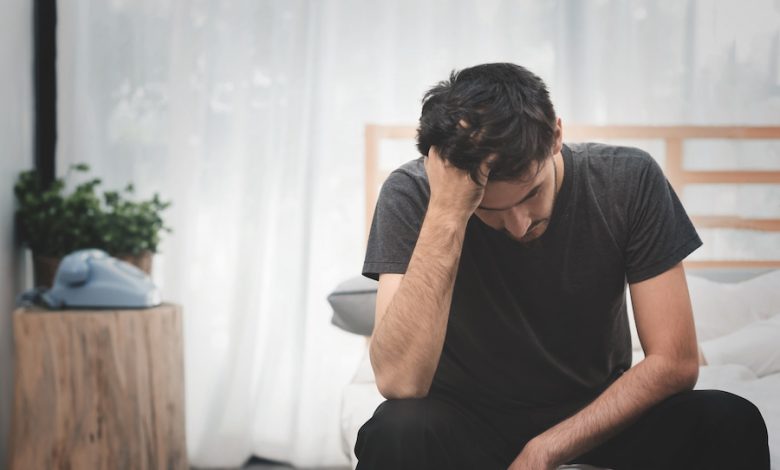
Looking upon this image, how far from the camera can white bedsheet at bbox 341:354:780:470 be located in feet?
4.57

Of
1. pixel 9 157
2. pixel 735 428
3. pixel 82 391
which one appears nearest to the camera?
pixel 735 428

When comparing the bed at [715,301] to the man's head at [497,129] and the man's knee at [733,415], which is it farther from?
the man's head at [497,129]

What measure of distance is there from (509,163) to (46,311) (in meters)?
1.26

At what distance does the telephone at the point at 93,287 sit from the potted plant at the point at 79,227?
0.19 metres

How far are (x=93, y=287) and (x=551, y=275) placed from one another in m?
1.14

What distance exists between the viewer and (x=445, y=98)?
3.45 feet

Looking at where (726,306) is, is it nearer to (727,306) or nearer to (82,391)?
(727,306)

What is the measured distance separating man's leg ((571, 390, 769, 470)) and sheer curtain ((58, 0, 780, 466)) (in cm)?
138

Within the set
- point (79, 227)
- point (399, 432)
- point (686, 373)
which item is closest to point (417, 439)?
point (399, 432)

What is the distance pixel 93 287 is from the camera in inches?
69.0

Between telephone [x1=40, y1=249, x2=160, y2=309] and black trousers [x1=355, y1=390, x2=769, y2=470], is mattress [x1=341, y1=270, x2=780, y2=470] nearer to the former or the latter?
black trousers [x1=355, y1=390, x2=769, y2=470]

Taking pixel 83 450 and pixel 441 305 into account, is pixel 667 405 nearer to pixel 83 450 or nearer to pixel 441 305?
pixel 441 305

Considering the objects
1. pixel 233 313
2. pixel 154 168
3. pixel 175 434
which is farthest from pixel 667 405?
pixel 154 168

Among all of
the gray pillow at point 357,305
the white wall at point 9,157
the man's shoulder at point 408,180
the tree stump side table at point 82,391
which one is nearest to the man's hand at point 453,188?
the man's shoulder at point 408,180
